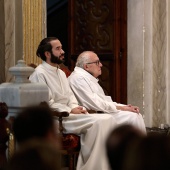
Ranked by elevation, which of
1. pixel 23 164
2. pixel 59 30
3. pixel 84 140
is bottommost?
pixel 84 140

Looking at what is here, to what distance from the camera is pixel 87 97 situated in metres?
8.19

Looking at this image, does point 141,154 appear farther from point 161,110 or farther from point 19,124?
point 161,110

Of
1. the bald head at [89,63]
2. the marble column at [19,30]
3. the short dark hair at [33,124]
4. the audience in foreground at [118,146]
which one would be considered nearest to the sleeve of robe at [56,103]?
the marble column at [19,30]

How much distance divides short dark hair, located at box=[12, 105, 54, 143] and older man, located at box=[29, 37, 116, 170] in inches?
161

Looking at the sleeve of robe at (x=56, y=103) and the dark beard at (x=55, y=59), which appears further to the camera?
the dark beard at (x=55, y=59)

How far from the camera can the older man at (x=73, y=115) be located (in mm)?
7188

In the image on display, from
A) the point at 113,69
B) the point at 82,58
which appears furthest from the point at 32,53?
the point at 113,69

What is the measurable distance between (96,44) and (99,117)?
4074 mm

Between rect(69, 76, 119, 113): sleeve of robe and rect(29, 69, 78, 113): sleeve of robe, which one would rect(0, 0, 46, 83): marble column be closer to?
rect(29, 69, 78, 113): sleeve of robe

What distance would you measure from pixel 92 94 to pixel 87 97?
0.10 m

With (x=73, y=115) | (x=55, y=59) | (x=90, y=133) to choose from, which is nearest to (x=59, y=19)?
(x=55, y=59)

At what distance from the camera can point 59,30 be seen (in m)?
13.9

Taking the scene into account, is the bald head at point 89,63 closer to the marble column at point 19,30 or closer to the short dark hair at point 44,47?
the marble column at point 19,30

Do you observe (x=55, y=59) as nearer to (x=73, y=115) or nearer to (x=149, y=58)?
(x=73, y=115)
